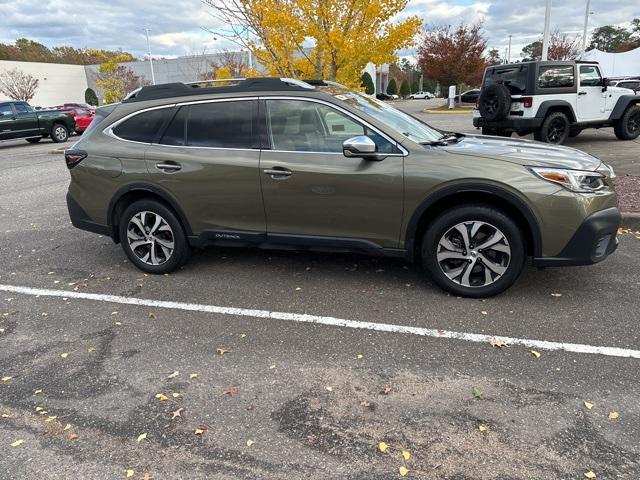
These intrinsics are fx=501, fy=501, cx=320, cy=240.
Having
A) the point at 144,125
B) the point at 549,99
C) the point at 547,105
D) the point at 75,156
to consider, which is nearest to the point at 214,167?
the point at 144,125

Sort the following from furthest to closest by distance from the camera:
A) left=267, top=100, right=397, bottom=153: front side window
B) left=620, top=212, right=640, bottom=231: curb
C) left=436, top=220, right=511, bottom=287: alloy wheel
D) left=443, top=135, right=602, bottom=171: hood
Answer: left=620, top=212, right=640, bottom=231: curb
left=267, top=100, right=397, bottom=153: front side window
left=436, top=220, right=511, bottom=287: alloy wheel
left=443, top=135, right=602, bottom=171: hood

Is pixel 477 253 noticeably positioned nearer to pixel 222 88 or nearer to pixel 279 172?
pixel 279 172

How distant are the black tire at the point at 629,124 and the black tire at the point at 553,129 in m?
1.86

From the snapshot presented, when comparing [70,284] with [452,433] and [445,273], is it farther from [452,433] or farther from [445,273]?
[452,433]

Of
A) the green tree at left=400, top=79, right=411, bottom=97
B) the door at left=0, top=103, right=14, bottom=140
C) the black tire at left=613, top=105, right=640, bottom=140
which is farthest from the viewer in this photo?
the green tree at left=400, top=79, right=411, bottom=97

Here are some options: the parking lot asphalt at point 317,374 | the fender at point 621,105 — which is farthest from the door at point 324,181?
the fender at point 621,105

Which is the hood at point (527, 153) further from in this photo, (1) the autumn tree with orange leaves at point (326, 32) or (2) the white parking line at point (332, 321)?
(1) the autumn tree with orange leaves at point (326, 32)

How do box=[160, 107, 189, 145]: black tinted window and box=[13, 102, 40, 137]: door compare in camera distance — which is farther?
box=[13, 102, 40, 137]: door

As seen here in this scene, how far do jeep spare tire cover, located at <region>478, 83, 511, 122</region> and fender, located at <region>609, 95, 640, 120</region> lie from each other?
3085 millimetres

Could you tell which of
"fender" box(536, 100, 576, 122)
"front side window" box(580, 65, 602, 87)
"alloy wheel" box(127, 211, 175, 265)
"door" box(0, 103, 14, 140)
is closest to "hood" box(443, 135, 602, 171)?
"alloy wheel" box(127, 211, 175, 265)

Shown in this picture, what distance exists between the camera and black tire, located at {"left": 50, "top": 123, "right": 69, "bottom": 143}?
66.7ft

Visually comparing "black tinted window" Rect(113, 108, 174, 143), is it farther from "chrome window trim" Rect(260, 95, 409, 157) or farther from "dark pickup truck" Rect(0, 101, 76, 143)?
"dark pickup truck" Rect(0, 101, 76, 143)

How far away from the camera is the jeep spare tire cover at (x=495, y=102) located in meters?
11.0

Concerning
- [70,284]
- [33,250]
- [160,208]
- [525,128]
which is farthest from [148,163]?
[525,128]
